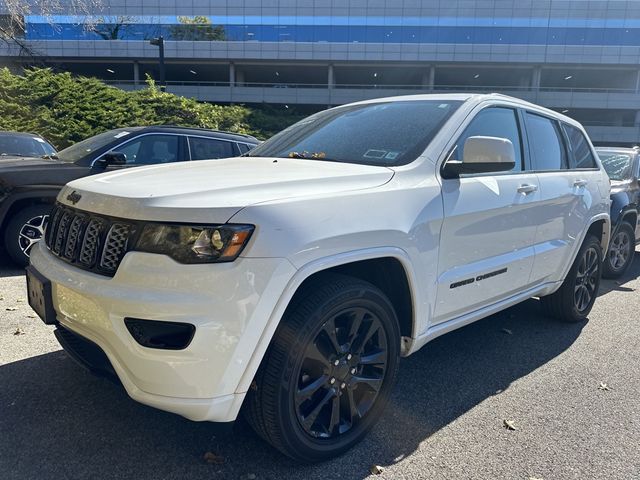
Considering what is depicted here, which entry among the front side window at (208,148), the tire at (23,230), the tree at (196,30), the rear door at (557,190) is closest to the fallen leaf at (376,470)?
the rear door at (557,190)

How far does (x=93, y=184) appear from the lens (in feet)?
8.39

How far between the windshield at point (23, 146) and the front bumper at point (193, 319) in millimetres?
7851

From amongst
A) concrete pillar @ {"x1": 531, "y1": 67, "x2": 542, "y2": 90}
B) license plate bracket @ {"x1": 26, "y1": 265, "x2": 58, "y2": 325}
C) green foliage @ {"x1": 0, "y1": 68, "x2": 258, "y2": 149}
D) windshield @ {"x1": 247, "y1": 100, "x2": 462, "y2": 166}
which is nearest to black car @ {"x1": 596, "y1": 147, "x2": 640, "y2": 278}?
windshield @ {"x1": 247, "y1": 100, "x2": 462, "y2": 166}

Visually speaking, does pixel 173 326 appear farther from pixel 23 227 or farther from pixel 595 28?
pixel 595 28

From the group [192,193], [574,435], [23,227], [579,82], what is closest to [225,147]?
[23,227]

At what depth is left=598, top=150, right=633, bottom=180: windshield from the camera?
23.5 ft

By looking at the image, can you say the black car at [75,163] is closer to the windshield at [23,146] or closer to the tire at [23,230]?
the tire at [23,230]

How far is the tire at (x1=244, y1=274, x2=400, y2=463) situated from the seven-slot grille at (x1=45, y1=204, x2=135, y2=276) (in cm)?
79

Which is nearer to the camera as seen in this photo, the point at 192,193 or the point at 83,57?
the point at 192,193

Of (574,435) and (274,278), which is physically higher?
(274,278)

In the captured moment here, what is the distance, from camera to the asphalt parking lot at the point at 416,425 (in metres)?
2.44

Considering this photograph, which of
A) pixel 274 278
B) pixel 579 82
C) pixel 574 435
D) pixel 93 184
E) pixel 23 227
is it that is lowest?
pixel 574 435

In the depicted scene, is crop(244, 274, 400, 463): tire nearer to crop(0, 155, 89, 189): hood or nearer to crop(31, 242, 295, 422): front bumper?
crop(31, 242, 295, 422): front bumper

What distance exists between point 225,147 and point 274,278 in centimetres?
565
